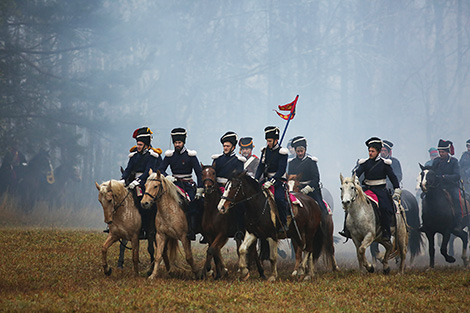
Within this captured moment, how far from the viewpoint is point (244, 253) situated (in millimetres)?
11961

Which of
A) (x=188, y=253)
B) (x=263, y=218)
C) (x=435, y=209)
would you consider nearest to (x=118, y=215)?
(x=188, y=253)

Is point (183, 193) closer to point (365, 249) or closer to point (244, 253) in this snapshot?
point (244, 253)

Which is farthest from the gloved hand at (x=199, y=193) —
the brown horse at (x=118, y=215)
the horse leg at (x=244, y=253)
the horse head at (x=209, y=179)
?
the brown horse at (x=118, y=215)

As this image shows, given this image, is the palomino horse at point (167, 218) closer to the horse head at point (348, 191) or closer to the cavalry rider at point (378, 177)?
the horse head at point (348, 191)

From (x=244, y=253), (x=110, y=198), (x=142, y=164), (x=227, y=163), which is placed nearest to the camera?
(x=244, y=253)

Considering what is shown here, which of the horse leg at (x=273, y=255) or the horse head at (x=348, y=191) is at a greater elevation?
the horse head at (x=348, y=191)

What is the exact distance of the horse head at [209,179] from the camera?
1199 cm

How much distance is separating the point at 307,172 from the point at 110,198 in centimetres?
519

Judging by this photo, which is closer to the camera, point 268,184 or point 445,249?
point 268,184

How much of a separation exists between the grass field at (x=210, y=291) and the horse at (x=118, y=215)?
2.54 ft

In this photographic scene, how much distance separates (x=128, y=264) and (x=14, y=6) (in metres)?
22.8

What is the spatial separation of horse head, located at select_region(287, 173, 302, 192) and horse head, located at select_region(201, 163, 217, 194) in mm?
3020

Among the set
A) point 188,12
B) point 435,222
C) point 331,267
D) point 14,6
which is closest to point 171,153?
point 331,267

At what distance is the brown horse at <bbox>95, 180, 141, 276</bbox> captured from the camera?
41.2 ft
